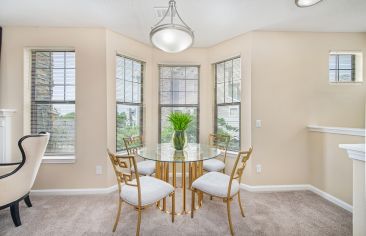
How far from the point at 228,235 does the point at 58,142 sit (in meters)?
2.73

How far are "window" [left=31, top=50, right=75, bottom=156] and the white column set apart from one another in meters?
0.27

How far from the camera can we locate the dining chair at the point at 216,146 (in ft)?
8.59

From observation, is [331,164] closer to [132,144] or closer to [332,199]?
[332,199]

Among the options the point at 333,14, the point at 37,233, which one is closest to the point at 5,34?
the point at 37,233

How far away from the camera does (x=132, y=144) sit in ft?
10.0

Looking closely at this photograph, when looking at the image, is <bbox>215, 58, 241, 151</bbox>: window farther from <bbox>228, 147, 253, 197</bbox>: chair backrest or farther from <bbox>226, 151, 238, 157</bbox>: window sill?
<bbox>228, 147, 253, 197</bbox>: chair backrest

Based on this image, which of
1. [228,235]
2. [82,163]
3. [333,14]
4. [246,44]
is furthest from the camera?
[246,44]

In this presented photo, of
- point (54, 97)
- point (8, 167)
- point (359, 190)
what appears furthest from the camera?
point (54, 97)

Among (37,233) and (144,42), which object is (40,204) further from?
(144,42)

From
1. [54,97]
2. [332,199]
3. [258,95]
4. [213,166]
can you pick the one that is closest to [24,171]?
[54,97]

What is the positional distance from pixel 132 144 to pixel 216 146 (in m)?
1.50

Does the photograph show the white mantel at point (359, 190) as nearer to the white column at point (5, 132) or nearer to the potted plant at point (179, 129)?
the potted plant at point (179, 129)

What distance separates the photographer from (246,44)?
2889 millimetres

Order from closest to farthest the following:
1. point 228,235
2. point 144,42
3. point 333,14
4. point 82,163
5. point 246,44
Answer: point 228,235 < point 333,14 < point 82,163 < point 246,44 < point 144,42
